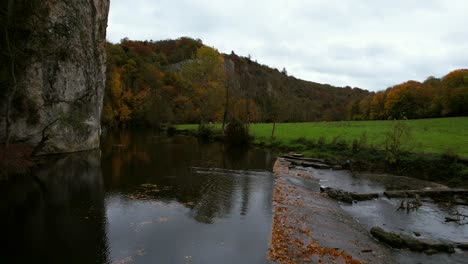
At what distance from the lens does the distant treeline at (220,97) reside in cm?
6369

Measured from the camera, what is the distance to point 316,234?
1474cm

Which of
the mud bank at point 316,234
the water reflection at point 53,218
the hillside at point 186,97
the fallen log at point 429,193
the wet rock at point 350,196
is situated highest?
the hillside at point 186,97

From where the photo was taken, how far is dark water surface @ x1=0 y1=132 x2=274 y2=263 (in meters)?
11.7

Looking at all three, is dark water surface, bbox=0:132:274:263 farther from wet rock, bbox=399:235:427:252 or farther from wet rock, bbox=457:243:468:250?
wet rock, bbox=457:243:468:250

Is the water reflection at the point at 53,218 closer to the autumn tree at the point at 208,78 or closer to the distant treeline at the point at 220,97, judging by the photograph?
the distant treeline at the point at 220,97

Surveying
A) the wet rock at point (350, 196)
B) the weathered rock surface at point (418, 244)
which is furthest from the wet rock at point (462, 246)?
the wet rock at point (350, 196)

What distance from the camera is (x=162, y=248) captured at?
12.1 m

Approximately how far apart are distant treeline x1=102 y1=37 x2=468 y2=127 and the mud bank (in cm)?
2526

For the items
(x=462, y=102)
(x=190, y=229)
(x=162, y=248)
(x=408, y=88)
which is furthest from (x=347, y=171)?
(x=408, y=88)

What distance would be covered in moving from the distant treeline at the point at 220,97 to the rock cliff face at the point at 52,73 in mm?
24470

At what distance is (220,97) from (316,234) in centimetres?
5307

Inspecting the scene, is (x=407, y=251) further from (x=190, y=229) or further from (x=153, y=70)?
(x=153, y=70)

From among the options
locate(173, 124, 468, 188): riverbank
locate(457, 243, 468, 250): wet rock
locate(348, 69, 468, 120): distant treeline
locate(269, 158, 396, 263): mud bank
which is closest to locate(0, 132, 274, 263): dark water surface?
locate(269, 158, 396, 263): mud bank

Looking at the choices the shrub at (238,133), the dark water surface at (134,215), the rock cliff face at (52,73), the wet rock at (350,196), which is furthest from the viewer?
the shrub at (238,133)
